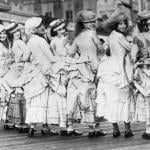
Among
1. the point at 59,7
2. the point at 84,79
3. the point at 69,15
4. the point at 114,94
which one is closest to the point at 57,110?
the point at 84,79

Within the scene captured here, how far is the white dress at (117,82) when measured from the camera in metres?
9.20

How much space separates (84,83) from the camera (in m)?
9.59

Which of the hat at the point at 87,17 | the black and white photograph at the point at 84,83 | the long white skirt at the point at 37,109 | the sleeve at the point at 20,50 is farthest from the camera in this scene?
the sleeve at the point at 20,50

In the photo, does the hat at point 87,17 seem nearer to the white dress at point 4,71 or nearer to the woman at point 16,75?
the woman at point 16,75

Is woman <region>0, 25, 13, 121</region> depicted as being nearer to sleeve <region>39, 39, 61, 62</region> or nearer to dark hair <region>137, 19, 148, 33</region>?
sleeve <region>39, 39, 61, 62</region>

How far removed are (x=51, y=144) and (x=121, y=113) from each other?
4.17 feet

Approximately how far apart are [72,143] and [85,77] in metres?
1.18

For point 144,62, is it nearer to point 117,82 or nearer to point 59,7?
point 117,82

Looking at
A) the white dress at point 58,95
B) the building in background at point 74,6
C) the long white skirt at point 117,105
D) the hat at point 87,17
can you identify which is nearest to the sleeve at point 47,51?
the white dress at point 58,95

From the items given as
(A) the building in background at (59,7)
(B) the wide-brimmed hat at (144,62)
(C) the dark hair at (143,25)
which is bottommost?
(B) the wide-brimmed hat at (144,62)

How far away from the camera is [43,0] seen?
5984 cm

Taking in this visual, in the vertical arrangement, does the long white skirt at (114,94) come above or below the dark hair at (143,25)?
below

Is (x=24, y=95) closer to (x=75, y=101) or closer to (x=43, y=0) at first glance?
(x=75, y=101)

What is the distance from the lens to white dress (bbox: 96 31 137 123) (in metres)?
9.20
